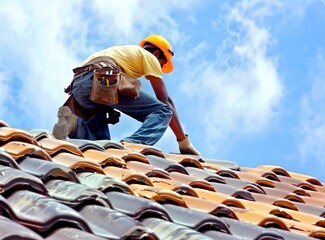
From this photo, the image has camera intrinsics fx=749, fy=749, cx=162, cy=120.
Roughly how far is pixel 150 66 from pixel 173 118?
607 millimetres

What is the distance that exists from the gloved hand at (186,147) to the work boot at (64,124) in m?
1.21

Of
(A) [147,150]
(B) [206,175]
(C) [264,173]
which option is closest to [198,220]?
(B) [206,175]

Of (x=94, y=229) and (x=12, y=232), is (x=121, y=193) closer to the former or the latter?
(x=94, y=229)

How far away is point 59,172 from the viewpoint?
135 inches

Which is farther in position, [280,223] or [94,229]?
[280,223]

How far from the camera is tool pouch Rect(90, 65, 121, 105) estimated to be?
6461 millimetres

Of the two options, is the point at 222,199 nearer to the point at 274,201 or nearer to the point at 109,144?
the point at 274,201

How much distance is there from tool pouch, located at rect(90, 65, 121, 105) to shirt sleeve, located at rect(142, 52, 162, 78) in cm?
33

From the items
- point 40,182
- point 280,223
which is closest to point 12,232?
point 40,182

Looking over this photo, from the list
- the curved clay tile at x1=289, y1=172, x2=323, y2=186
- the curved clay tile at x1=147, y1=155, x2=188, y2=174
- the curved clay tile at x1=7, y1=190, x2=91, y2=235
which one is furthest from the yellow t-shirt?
the curved clay tile at x1=7, y1=190, x2=91, y2=235

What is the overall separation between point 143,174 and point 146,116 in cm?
283

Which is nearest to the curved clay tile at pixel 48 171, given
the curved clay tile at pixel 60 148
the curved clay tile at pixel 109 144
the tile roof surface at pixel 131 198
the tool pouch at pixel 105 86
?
the tile roof surface at pixel 131 198

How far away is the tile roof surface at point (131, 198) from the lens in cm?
271

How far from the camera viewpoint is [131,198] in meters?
3.29
